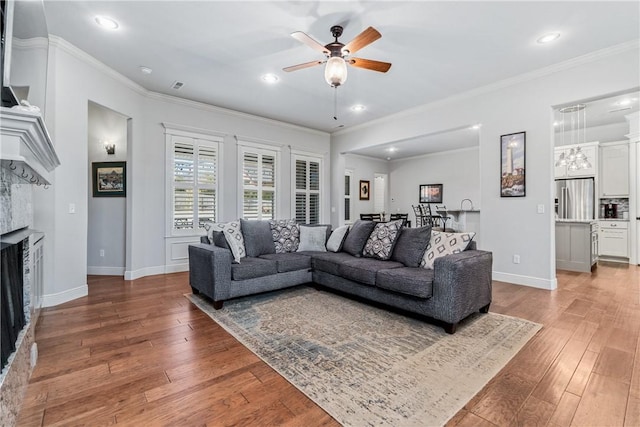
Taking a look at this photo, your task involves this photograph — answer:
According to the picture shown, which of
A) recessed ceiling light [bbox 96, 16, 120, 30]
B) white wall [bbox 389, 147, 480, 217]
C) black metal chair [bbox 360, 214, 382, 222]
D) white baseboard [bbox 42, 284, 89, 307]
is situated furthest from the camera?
black metal chair [bbox 360, 214, 382, 222]

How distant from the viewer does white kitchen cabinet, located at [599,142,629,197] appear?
5785 millimetres

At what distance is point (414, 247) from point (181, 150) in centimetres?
417

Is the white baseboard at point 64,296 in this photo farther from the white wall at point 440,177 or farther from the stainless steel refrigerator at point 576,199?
the white wall at point 440,177

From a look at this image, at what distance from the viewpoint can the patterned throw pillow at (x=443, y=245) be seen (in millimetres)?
3000

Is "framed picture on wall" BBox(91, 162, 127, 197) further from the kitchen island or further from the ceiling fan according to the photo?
the kitchen island

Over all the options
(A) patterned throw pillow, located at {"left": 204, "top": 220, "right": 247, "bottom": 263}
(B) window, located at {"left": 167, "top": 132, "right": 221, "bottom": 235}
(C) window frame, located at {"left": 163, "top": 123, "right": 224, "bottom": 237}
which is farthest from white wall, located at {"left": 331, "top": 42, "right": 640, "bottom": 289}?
(B) window, located at {"left": 167, "top": 132, "right": 221, "bottom": 235}

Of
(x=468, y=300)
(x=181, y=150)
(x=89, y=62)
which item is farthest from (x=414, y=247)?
(x=89, y=62)

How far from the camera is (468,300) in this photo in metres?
2.67

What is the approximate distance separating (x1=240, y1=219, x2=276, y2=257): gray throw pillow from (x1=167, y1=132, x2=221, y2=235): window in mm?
1635


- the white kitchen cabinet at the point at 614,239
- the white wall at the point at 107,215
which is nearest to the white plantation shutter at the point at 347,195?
the white kitchen cabinet at the point at 614,239

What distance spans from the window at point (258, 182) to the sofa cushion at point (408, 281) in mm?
3576

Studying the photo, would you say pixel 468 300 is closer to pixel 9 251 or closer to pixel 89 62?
pixel 9 251

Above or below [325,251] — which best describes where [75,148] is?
above

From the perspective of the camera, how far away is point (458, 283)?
254 cm
